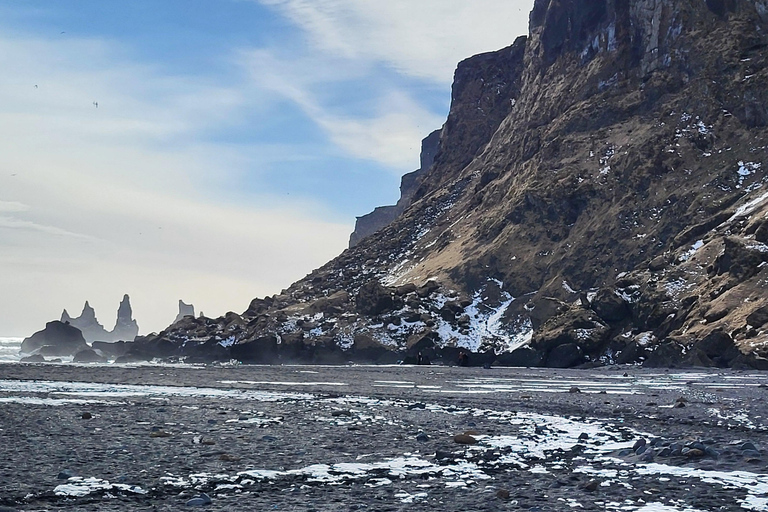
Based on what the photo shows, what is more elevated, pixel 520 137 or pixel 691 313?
pixel 520 137

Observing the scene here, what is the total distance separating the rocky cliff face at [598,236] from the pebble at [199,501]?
161ft

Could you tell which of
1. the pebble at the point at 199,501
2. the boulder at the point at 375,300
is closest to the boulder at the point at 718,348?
the boulder at the point at 375,300

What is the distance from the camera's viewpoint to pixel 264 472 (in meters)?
12.1

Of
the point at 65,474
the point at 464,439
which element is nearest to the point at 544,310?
the point at 464,439

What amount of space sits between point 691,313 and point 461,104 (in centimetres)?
10693

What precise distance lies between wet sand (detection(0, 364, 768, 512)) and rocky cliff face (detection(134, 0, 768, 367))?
123 ft

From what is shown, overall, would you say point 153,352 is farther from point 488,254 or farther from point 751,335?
point 751,335

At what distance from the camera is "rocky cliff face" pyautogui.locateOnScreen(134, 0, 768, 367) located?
2667 inches

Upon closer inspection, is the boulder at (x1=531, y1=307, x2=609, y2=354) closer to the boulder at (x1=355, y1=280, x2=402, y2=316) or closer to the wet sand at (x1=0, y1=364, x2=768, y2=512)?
the boulder at (x1=355, y1=280, x2=402, y2=316)

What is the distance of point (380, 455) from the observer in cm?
1395

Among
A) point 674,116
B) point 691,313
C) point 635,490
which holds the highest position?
point 674,116

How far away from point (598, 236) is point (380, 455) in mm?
84065

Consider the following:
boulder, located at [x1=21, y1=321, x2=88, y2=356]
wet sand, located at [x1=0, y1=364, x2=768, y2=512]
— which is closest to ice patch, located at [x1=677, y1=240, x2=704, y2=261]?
wet sand, located at [x1=0, y1=364, x2=768, y2=512]

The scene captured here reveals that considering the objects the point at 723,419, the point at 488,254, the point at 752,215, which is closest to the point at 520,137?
the point at 488,254
